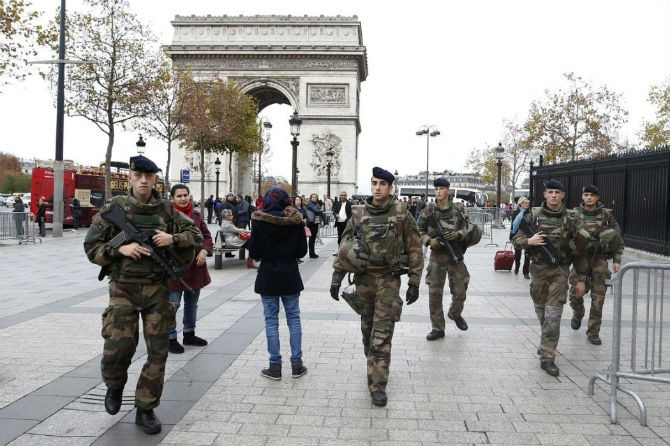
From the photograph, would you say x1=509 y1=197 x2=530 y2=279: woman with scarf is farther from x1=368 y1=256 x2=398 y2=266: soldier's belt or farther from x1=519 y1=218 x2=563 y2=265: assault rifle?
x1=368 y1=256 x2=398 y2=266: soldier's belt

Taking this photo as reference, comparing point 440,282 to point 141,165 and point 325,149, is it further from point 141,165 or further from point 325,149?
point 325,149

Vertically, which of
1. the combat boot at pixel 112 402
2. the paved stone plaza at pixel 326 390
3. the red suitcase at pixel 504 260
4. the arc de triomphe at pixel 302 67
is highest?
the arc de triomphe at pixel 302 67

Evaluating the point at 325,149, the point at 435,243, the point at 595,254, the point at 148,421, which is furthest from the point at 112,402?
the point at 325,149

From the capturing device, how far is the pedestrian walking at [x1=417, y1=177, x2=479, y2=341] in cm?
683

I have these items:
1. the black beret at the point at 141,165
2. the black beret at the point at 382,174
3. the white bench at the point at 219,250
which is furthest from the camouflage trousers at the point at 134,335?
the white bench at the point at 219,250

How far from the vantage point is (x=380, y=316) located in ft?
16.0

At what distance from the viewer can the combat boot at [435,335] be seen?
6754mm

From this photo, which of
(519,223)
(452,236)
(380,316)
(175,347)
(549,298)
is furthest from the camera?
(452,236)

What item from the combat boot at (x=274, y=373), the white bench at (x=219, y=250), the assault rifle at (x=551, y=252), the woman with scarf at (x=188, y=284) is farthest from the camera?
the white bench at (x=219, y=250)

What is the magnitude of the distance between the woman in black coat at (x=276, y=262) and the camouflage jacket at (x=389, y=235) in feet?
1.52

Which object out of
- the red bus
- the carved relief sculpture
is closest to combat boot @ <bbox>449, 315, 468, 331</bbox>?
the red bus

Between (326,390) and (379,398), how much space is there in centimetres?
55

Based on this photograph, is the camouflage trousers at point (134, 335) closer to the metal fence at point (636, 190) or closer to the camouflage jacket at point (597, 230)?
the camouflage jacket at point (597, 230)

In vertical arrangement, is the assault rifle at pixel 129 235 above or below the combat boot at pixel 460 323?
above
